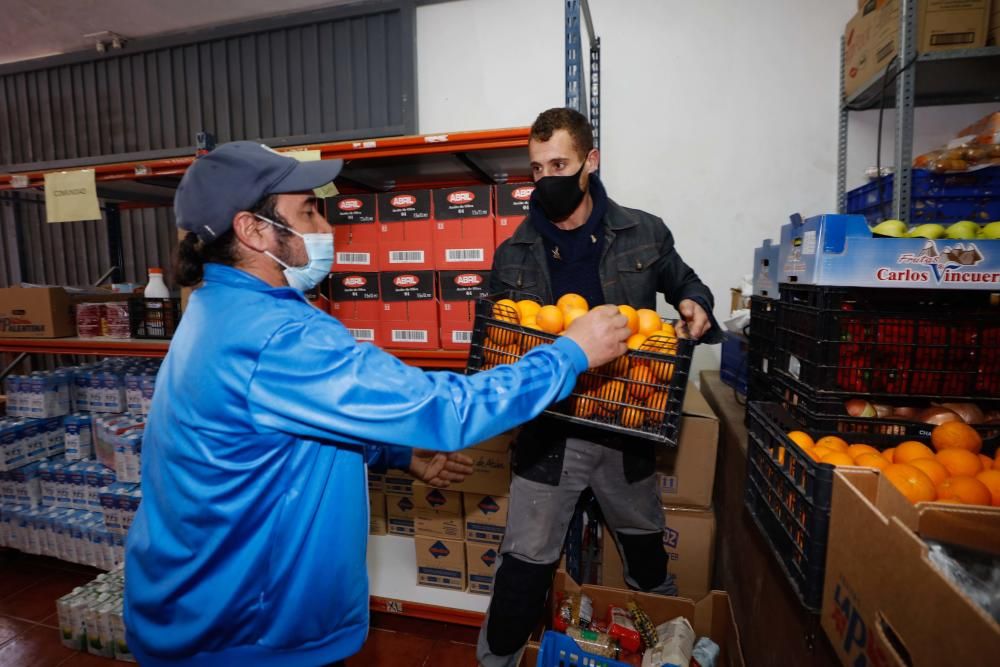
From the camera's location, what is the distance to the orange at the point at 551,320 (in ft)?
4.92

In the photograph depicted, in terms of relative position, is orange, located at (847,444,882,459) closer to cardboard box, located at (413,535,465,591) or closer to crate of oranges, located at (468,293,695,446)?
crate of oranges, located at (468,293,695,446)

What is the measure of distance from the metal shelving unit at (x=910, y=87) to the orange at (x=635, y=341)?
5.95 ft

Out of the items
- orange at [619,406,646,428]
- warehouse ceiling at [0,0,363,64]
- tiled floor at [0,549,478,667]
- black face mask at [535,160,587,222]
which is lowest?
tiled floor at [0,549,478,667]

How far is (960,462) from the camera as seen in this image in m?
1.31

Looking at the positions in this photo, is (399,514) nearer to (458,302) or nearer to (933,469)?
(458,302)

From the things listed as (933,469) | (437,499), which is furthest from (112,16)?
(933,469)

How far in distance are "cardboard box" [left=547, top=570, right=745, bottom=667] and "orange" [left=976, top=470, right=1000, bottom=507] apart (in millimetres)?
1044

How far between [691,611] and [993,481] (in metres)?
1.20

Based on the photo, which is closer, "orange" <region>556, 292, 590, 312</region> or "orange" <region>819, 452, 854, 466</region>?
"orange" <region>819, 452, 854, 466</region>

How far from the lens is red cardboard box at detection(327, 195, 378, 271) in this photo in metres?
2.50

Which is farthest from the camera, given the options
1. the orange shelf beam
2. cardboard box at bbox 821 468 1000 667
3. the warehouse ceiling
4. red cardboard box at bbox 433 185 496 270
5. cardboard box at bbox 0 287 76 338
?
the warehouse ceiling

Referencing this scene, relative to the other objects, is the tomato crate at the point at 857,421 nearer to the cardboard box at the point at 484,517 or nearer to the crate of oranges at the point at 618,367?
the crate of oranges at the point at 618,367

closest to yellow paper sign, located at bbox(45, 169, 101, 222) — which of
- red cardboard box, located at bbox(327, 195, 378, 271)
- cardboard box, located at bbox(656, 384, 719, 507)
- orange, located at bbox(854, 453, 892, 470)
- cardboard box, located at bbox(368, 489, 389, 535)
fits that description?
red cardboard box, located at bbox(327, 195, 378, 271)

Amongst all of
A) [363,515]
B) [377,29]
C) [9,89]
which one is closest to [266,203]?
[363,515]
